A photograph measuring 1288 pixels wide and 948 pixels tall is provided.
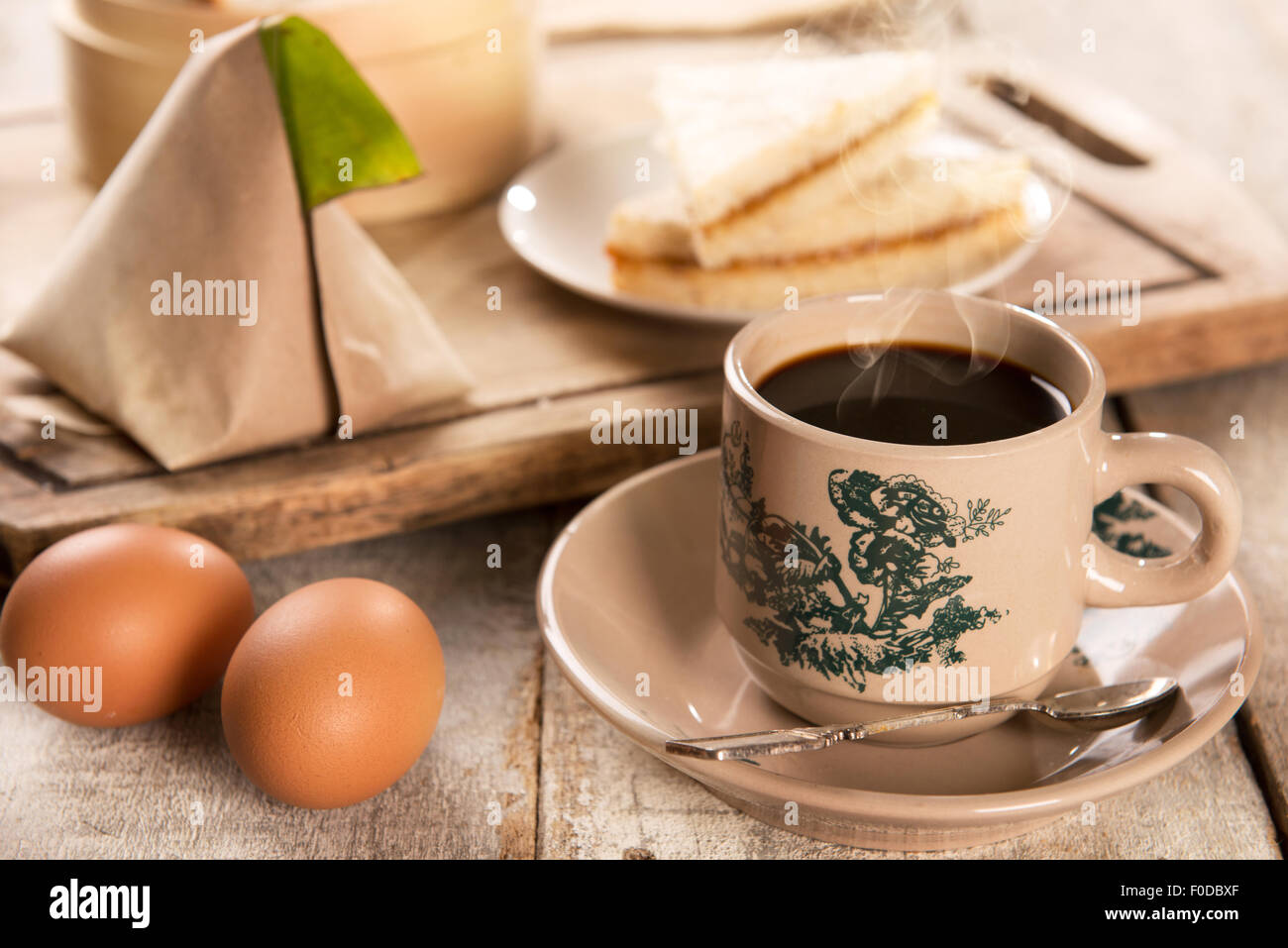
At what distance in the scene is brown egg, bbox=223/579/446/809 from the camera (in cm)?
66

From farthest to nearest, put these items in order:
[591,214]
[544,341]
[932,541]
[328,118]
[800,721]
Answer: [591,214], [544,341], [328,118], [800,721], [932,541]

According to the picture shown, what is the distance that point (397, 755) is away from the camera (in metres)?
0.69

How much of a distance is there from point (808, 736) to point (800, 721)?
85 millimetres

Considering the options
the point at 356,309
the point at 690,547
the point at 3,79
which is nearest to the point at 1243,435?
the point at 690,547

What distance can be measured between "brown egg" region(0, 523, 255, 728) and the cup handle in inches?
20.4

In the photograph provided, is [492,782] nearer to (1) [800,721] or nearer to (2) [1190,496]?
(1) [800,721]

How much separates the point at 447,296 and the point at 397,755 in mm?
522

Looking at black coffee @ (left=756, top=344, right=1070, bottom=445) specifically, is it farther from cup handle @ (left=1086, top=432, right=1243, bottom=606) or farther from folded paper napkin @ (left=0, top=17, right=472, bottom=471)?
folded paper napkin @ (left=0, top=17, right=472, bottom=471)

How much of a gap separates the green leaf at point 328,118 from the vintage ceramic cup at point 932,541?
0.31 m

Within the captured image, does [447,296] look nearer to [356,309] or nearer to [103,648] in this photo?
[356,309]

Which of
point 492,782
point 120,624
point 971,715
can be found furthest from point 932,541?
point 120,624

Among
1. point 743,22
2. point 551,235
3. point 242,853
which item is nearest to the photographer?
point 242,853

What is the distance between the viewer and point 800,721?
71 cm

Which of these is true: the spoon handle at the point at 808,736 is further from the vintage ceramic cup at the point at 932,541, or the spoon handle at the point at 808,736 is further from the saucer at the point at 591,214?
the saucer at the point at 591,214
